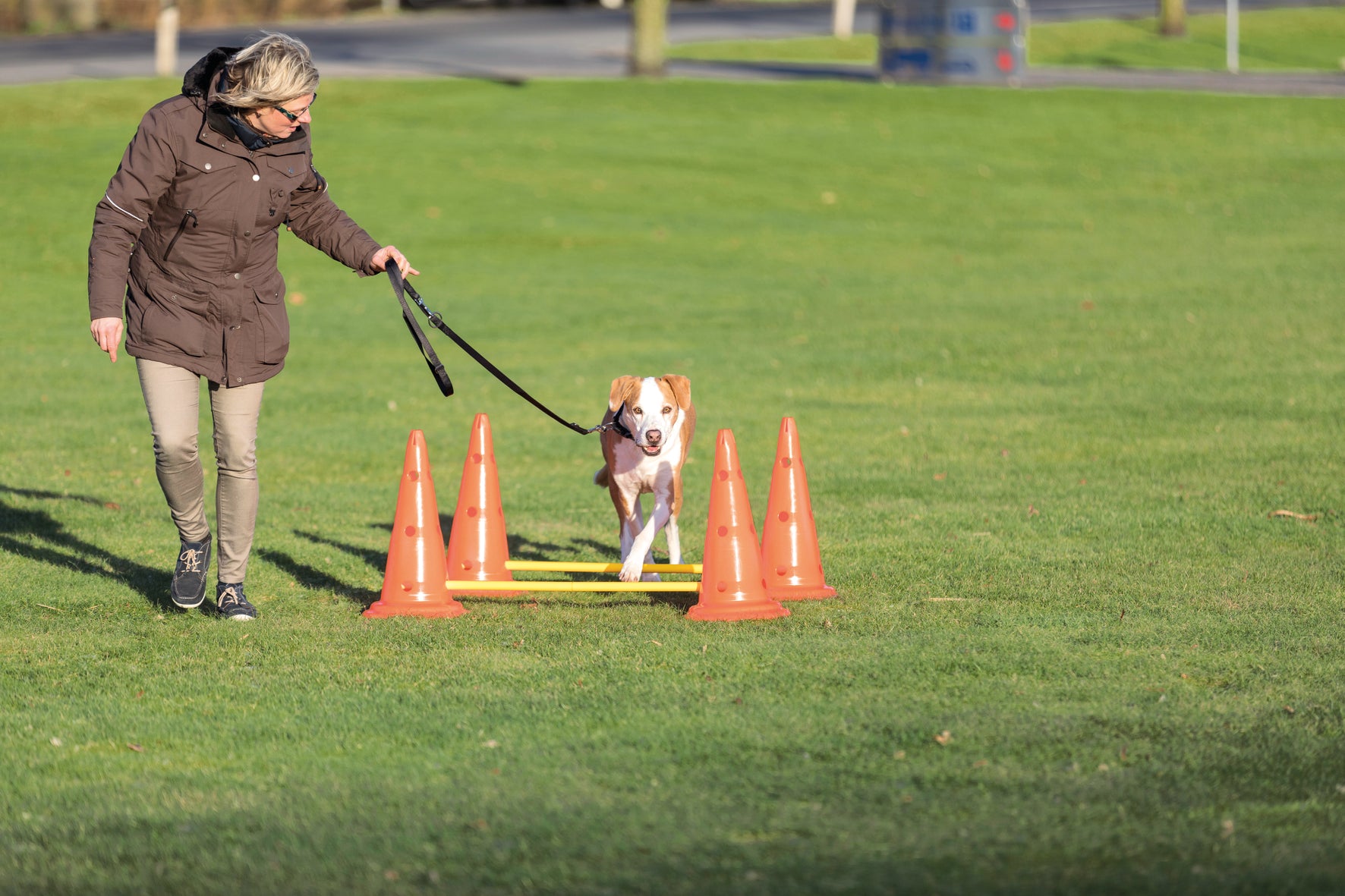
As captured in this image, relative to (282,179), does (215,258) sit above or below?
below

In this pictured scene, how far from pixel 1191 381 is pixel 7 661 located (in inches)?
402

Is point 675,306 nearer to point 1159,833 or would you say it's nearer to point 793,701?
point 793,701

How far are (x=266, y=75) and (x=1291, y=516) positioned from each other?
6.06 m

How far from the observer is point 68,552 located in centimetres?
864

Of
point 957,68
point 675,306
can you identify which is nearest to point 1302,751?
point 675,306

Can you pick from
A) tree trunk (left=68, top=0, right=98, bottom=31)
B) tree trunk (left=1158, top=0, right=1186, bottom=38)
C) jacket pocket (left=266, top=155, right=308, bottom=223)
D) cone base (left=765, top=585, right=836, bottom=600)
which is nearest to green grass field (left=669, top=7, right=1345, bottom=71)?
tree trunk (left=1158, top=0, right=1186, bottom=38)

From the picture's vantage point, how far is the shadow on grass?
794 cm

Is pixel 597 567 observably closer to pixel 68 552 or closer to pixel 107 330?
pixel 107 330

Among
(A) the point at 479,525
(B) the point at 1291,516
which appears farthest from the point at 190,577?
(B) the point at 1291,516

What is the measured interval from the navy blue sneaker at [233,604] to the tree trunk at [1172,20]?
40.4 metres

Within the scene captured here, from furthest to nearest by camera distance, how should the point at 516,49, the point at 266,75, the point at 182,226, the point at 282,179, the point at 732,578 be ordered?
the point at 516,49, the point at 732,578, the point at 282,179, the point at 182,226, the point at 266,75

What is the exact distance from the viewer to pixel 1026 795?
16.0 feet

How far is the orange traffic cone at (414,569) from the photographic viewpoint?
7.25m

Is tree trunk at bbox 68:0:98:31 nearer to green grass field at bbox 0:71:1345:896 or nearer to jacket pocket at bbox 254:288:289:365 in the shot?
green grass field at bbox 0:71:1345:896
